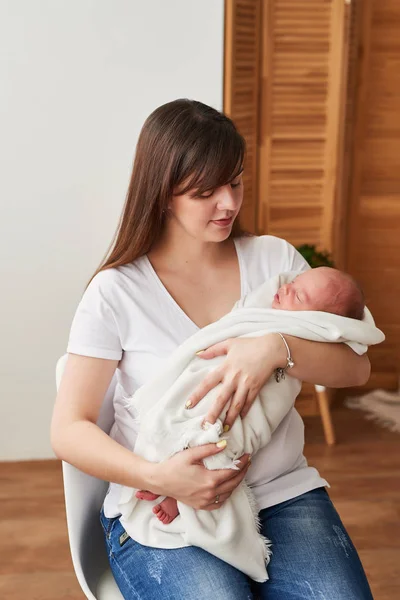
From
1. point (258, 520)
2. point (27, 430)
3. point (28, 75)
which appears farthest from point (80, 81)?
point (258, 520)

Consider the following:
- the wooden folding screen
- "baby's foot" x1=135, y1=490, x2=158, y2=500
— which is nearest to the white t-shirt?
"baby's foot" x1=135, y1=490, x2=158, y2=500

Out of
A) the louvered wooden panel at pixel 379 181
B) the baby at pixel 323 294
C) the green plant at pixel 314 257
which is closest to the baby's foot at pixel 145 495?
the baby at pixel 323 294

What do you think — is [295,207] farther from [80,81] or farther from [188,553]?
[188,553]

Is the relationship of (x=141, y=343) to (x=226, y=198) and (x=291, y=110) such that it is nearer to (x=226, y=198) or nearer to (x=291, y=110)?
(x=226, y=198)

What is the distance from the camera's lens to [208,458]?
1.30 m

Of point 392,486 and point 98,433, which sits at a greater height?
point 98,433

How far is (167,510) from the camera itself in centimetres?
133

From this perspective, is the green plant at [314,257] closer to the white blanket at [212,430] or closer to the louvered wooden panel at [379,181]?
the louvered wooden panel at [379,181]

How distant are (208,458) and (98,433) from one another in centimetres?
20

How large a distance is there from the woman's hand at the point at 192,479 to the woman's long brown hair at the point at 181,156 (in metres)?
0.47

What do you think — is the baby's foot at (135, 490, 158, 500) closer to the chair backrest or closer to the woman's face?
the chair backrest

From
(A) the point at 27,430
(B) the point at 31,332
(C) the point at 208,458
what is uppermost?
(C) the point at 208,458

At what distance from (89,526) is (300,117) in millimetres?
1906

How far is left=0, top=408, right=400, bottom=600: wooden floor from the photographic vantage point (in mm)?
2217
